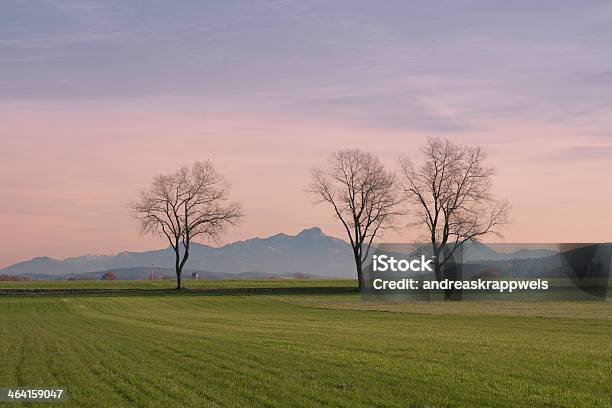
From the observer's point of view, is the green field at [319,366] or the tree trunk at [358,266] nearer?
the green field at [319,366]

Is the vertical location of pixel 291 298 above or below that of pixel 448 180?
below

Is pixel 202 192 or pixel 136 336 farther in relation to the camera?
pixel 202 192

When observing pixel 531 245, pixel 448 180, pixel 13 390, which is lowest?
pixel 13 390

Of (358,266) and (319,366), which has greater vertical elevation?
(358,266)

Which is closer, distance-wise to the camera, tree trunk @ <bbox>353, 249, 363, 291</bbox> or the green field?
the green field

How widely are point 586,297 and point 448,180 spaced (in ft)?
63.2

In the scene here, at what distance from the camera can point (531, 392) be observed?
16.9 metres

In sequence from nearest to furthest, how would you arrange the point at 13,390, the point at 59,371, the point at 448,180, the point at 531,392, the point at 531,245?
the point at 531,392 < the point at 13,390 < the point at 59,371 < the point at 531,245 < the point at 448,180

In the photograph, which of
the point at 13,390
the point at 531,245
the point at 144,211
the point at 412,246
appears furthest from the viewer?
the point at 144,211

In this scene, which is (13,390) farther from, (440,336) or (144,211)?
(144,211)

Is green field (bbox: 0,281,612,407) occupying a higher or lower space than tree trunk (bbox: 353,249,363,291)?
lower

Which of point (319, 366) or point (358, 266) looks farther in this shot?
point (358, 266)

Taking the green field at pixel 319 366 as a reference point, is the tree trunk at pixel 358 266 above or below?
above

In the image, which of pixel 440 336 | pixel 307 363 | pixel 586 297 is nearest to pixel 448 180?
pixel 586 297
